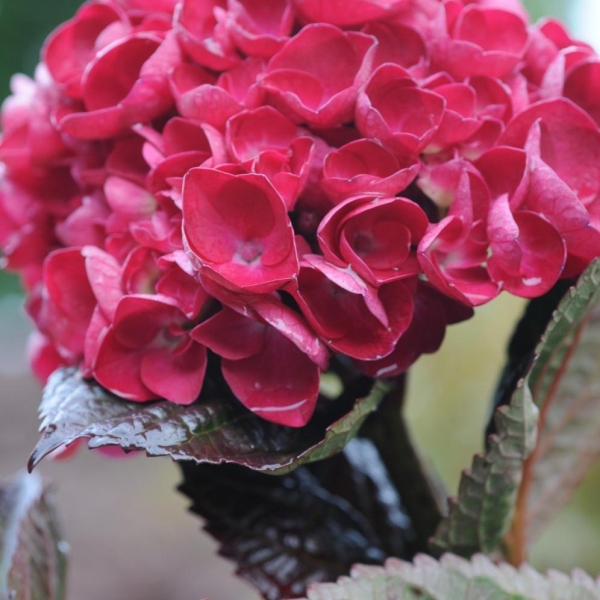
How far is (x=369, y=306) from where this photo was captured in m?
0.34

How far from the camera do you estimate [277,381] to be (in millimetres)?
373

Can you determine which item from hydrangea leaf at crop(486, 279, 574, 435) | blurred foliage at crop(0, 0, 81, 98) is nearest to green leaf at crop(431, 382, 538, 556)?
hydrangea leaf at crop(486, 279, 574, 435)

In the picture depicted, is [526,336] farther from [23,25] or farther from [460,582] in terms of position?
[23,25]

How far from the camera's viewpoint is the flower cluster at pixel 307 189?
0.35m

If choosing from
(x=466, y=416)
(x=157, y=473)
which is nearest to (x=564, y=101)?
(x=466, y=416)

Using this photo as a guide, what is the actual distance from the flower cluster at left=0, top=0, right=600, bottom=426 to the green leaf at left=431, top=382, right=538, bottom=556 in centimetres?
6

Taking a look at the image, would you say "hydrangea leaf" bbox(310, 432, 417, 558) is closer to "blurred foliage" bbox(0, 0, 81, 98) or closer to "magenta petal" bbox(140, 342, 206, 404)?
"magenta petal" bbox(140, 342, 206, 404)

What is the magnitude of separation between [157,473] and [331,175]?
1955 millimetres

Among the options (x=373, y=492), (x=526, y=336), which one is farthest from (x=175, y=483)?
(x=526, y=336)

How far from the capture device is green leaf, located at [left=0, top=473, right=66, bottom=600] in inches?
18.2

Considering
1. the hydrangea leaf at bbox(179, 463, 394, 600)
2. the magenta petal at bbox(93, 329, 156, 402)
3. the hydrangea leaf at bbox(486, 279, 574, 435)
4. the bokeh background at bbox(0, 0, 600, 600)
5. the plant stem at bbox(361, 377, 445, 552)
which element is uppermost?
the hydrangea leaf at bbox(486, 279, 574, 435)

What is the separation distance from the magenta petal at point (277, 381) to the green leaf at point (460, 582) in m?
0.09

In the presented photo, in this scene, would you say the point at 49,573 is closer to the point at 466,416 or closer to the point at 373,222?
the point at 373,222

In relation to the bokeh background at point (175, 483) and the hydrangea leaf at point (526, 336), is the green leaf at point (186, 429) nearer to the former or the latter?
the hydrangea leaf at point (526, 336)
